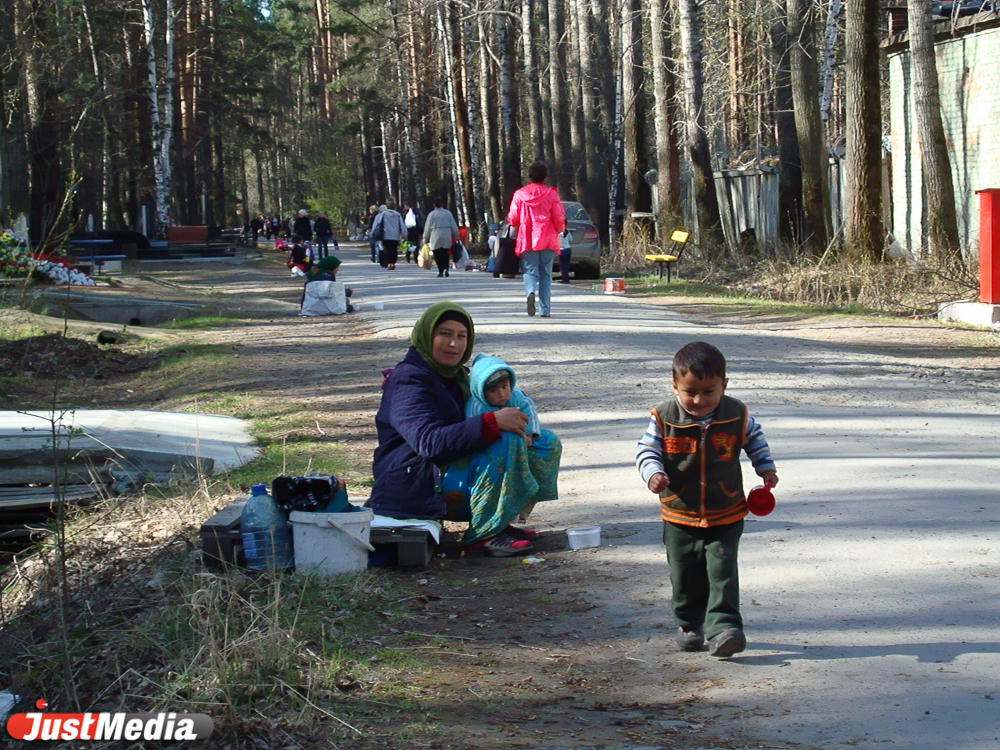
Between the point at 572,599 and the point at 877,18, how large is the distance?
15471mm

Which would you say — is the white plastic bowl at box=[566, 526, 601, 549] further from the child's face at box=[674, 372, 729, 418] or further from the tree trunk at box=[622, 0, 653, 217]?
the tree trunk at box=[622, 0, 653, 217]

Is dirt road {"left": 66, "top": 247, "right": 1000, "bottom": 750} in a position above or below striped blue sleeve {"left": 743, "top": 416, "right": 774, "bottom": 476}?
below

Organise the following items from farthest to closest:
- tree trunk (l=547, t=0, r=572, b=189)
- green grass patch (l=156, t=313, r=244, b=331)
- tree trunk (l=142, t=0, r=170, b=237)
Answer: tree trunk (l=142, t=0, r=170, b=237) < tree trunk (l=547, t=0, r=572, b=189) < green grass patch (l=156, t=313, r=244, b=331)

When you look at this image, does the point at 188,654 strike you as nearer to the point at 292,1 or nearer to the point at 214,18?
the point at 214,18

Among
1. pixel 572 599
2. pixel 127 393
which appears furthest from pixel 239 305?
pixel 572 599

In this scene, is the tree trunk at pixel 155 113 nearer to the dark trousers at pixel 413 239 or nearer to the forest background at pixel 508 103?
the forest background at pixel 508 103

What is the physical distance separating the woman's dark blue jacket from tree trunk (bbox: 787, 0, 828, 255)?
17.3 m

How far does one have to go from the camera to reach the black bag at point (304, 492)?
5.16m

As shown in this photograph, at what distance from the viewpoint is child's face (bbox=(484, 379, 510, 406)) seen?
5.52 m

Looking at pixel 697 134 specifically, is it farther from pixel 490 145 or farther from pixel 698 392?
pixel 698 392

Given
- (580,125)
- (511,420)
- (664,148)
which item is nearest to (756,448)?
(511,420)

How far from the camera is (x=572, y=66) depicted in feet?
133

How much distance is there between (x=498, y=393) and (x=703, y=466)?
161 centimetres

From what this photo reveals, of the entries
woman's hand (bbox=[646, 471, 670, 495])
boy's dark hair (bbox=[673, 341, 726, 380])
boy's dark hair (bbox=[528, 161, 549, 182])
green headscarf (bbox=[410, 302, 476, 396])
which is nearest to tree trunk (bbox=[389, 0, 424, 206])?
boy's dark hair (bbox=[528, 161, 549, 182])
